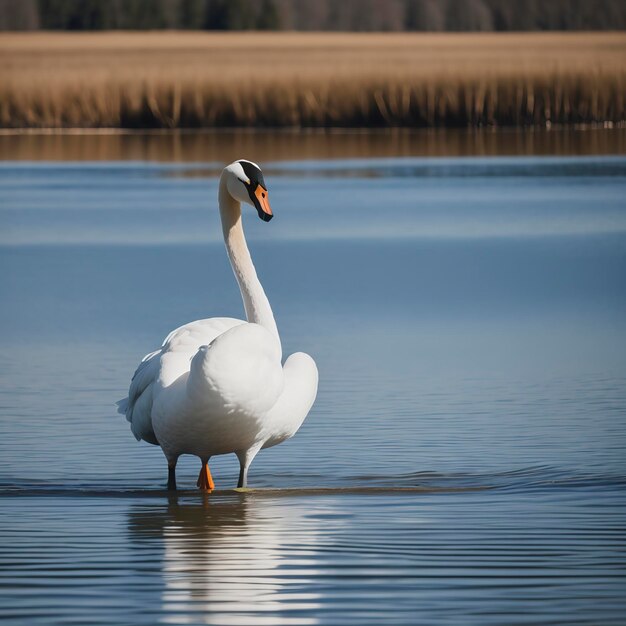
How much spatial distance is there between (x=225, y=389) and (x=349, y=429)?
175 cm

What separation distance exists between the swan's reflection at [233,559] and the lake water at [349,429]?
0.5 inches

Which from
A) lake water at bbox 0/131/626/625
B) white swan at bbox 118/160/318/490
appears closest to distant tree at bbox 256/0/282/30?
lake water at bbox 0/131/626/625

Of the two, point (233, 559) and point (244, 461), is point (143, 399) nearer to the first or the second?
point (244, 461)

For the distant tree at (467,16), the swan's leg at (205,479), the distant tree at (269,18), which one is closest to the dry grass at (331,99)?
the swan's leg at (205,479)

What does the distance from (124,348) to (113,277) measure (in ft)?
12.6

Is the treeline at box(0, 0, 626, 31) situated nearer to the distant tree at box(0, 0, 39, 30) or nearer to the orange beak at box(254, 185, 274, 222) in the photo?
the distant tree at box(0, 0, 39, 30)

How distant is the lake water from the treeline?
91.4 meters

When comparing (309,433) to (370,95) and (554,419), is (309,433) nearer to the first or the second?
(554,419)

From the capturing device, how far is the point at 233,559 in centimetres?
546

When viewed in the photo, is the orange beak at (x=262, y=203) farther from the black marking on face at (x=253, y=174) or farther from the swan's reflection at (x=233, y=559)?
the swan's reflection at (x=233, y=559)

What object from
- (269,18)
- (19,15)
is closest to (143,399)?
(269,18)

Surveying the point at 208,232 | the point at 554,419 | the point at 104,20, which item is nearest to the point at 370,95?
the point at 208,232

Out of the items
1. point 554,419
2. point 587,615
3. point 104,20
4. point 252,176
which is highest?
point 252,176

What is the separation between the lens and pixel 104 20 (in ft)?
350
